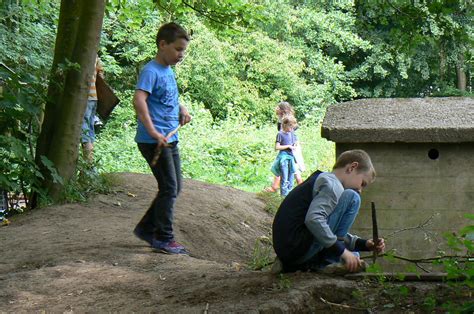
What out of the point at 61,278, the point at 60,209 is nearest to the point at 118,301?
the point at 61,278

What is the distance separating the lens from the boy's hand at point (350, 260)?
4.79 metres

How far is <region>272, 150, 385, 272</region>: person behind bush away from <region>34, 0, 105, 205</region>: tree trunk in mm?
4613

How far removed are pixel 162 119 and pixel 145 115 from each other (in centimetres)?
25

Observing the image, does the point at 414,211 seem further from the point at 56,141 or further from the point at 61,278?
the point at 56,141

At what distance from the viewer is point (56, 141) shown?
9.06m

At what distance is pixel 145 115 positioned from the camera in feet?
20.5

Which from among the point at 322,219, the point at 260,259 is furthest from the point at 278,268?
the point at 260,259

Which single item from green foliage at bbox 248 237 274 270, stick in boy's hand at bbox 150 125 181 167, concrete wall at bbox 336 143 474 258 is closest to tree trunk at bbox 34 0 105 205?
green foliage at bbox 248 237 274 270

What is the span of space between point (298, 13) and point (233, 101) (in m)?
5.90

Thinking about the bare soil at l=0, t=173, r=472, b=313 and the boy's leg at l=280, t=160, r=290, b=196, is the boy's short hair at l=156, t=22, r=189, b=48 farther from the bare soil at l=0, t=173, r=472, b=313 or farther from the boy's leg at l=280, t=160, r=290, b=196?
the boy's leg at l=280, t=160, r=290, b=196

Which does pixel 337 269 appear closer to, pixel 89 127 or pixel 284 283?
pixel 284 283

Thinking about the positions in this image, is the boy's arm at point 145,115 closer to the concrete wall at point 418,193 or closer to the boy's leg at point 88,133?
the concrete wall at point 418,193

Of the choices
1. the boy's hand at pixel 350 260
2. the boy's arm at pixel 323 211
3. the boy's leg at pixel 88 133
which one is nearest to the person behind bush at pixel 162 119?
the boy's arm at pixel 323 211

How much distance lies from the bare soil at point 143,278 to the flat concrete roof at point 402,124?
136 centimetres
